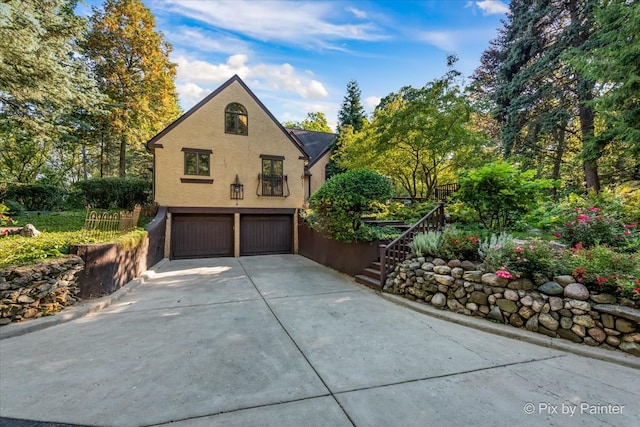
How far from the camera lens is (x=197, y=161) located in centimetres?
1160

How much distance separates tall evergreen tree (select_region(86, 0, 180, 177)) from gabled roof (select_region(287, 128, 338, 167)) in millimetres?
8171

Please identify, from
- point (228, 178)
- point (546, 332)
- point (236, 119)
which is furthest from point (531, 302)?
point (236, 119)

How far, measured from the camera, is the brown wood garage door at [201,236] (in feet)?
37.5

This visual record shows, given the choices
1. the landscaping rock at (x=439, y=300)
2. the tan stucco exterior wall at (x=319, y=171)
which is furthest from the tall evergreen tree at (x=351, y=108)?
the landscaping rock at (x=439, y=300)

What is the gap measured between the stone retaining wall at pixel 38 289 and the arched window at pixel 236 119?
27.3 feet

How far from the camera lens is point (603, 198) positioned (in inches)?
268

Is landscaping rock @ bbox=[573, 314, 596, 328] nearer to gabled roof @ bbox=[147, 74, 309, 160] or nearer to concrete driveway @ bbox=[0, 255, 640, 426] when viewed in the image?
concrete driveway @ bbox=[0, 255, 640, 426]

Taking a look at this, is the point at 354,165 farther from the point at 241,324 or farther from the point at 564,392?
the point at 564,392

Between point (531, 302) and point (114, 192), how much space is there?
13.9 metres

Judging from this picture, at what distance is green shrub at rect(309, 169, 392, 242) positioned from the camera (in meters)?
7.79

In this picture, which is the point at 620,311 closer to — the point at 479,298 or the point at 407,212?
the point at 479,298

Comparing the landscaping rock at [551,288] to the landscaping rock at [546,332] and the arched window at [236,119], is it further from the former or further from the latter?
the arched window at [236,119]

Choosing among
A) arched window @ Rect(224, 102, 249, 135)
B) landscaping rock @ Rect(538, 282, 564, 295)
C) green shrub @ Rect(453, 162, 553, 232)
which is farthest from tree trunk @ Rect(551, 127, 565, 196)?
arched window @ Rect(224, 102, 249, 135)

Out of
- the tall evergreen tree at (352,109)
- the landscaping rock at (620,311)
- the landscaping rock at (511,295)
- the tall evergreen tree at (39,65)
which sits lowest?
the landscaping rock at (511,295)
